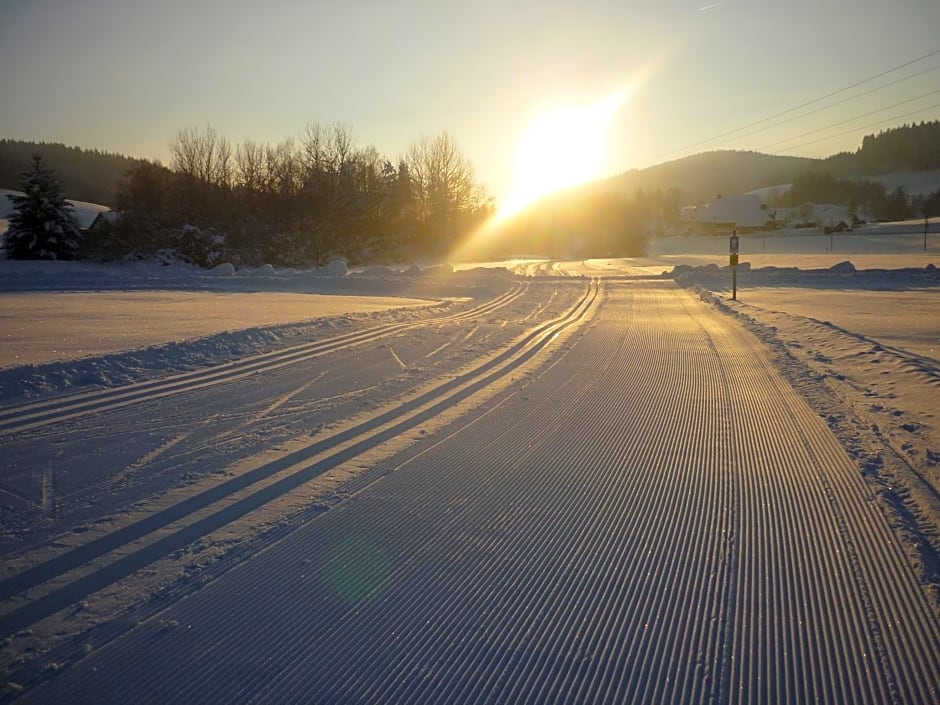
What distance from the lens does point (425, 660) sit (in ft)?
10.00

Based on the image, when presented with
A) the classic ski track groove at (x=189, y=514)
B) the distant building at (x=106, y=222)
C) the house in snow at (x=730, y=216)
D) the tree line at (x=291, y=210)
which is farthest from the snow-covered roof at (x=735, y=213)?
the classic ski track groove at (x=189, y=514)

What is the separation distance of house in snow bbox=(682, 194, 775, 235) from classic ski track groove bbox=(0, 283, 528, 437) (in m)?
108

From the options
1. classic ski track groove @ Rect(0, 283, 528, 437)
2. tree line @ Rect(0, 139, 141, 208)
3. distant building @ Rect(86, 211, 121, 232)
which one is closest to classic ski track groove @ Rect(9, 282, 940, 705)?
classic ski track groove @ Rect(0, 283, 528, 437)

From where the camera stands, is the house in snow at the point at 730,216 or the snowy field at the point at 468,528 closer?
the snowy field at the point at 468,528

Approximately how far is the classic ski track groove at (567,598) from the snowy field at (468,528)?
0.05 feet

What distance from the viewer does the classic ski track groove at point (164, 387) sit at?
23.3 feet

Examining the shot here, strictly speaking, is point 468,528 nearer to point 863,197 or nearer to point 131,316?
point 131,316

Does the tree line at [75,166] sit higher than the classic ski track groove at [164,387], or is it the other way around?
the tree line at [75,166]

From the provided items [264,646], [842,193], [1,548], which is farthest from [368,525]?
[842,193]

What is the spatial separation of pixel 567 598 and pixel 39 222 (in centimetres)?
5563

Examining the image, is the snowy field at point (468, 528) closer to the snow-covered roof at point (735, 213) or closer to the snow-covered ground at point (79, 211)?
the snow-covered ground at point (79, 211)

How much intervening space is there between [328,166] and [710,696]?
2532 inches

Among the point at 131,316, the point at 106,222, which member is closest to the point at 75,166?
the point at 106,222

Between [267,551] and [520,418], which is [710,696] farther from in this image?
[520,418]
